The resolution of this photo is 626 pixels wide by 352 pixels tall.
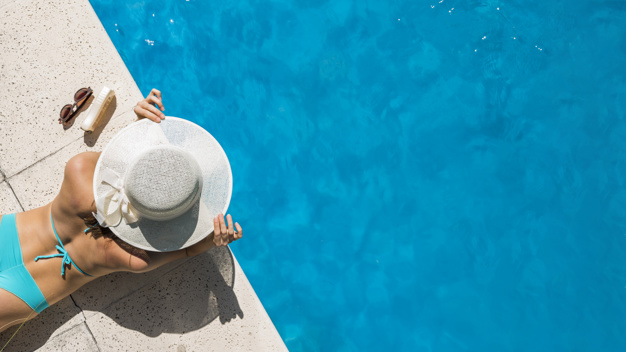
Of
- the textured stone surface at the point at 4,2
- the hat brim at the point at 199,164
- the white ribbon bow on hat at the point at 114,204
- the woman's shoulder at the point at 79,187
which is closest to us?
the white ribbon bow on hat at the point at 114,204

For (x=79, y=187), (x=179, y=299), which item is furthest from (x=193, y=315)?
(x=79, y=187)

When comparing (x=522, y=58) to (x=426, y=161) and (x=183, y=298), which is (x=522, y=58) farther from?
(x=183, y=298)

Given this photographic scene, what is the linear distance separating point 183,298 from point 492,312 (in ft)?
7.87

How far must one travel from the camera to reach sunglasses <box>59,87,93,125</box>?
316cm

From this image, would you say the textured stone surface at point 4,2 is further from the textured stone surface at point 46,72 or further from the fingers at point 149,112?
the fingers at point 149,112

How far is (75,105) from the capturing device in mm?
3199

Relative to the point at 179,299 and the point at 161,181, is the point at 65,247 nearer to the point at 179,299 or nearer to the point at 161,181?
the point at 179,299

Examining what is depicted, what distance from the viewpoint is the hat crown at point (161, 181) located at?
2008 millimetres

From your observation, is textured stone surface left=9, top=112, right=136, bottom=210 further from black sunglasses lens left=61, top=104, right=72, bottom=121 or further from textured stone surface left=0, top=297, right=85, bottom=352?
textured stone surface left=0, top=297, right=85, bottom=352

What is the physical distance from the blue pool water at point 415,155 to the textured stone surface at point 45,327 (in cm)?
128

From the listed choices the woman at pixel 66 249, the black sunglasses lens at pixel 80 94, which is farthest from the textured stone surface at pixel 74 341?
the black sunglasses lens at pixel 80 94

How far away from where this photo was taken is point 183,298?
3195 millimetres

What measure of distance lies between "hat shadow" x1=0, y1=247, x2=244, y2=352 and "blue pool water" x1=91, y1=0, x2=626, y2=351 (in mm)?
350

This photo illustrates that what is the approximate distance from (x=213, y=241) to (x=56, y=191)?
1463 millimetres
